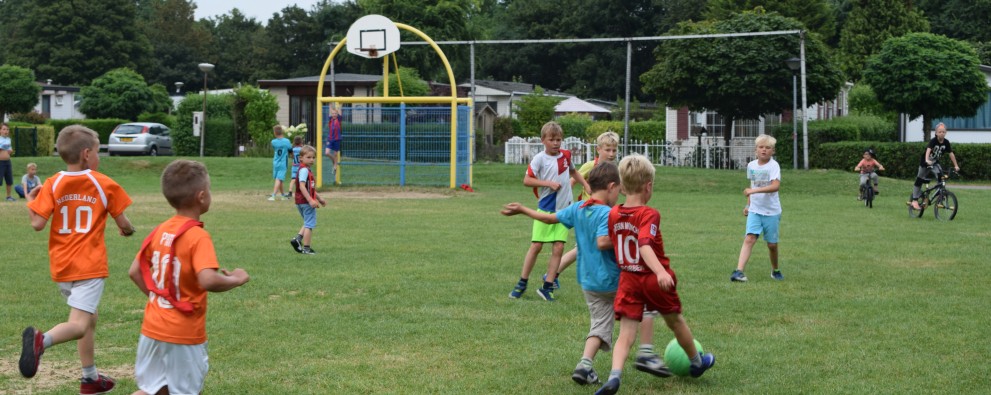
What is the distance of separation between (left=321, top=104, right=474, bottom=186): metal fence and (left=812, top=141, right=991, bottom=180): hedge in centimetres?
1324

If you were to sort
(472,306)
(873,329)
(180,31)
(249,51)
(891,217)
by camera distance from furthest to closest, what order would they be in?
(180,31) < (249,51) < (891,217) < (472,306) < (873,329)

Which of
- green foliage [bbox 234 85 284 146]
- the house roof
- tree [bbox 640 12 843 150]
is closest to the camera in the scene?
tree [bbox 640 12 843 150]

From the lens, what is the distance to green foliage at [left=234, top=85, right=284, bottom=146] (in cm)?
4106

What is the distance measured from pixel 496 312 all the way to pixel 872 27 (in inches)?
2059

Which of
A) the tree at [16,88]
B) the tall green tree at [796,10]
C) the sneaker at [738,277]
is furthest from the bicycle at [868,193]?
the tree at [16,88]

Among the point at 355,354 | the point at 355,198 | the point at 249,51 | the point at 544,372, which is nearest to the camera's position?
the point at 544,372

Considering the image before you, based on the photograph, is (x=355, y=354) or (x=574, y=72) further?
(x=574, y=72)

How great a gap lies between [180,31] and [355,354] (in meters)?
90.4

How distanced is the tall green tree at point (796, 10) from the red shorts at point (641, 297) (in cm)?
5361

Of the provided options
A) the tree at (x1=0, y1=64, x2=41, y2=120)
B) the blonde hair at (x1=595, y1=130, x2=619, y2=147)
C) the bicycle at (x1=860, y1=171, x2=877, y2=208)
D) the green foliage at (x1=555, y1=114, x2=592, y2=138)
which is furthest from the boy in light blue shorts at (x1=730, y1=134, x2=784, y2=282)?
the tree at (x1=0, y1=64, x2=41, y2=120)

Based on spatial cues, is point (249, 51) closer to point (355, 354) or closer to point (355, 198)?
point (355, 198)

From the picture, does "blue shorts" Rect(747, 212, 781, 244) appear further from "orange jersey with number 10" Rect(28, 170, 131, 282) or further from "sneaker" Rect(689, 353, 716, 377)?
"orange jersey with number 10" Rect(28, 170, 131, 282)

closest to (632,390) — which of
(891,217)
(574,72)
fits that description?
(891,217)

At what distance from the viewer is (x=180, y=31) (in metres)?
92.4
